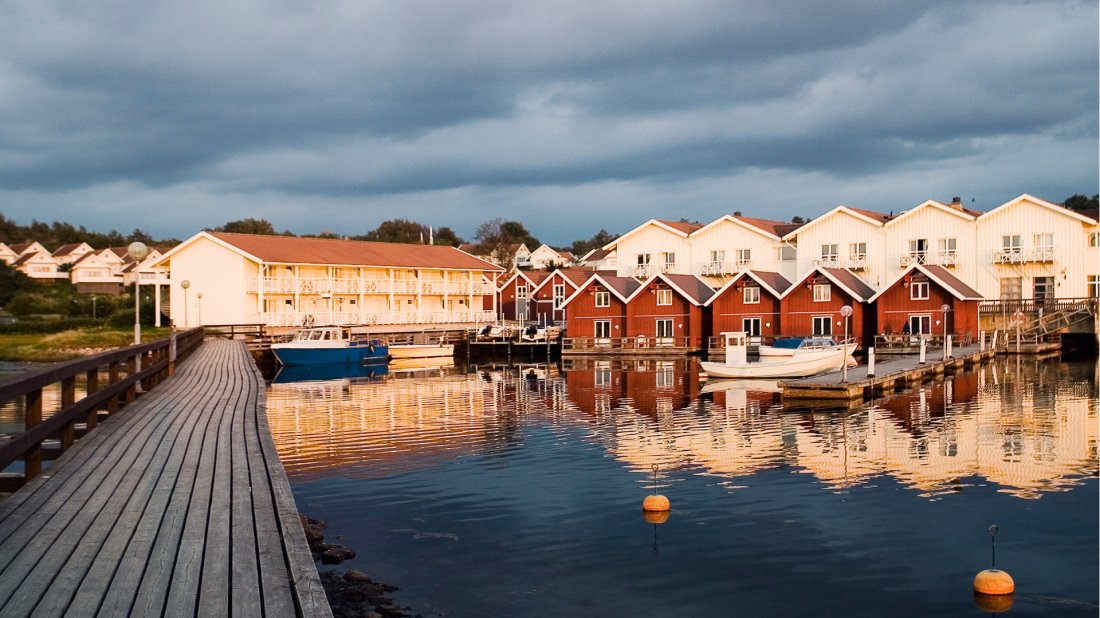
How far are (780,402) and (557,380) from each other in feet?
47.5

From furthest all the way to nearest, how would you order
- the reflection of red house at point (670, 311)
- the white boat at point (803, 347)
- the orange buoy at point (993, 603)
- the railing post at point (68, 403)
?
the reflection of red house at point (670, 311), the white boat at point (803, 347), the railing post at point (68, 403), the orange buoy at point (993, 603)

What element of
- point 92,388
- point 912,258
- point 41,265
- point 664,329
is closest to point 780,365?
point 664,329

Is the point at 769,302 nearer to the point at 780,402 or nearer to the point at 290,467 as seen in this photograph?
the point at 780,402

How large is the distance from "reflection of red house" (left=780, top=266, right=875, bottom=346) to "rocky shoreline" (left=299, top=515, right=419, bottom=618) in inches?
1928

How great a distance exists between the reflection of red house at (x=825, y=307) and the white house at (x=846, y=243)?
24.0ft

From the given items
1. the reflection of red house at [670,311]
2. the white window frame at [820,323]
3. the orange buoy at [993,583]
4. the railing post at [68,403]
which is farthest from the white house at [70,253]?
the orange buoy at [993,583]

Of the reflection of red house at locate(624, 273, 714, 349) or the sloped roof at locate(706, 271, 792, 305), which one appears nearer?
the sloped roof at locate(706, 271, 792, 305)

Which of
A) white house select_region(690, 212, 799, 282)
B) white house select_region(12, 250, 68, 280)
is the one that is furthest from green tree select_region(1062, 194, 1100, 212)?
white house select_region(12, 250, 68, 280)

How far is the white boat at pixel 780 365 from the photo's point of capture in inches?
1555

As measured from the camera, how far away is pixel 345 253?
237 feet

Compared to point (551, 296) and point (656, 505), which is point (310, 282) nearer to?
point (551, 296)

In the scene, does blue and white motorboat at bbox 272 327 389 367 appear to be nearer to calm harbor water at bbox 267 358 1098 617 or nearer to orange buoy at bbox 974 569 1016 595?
calm harbor water at bbox 267 358 1098 617

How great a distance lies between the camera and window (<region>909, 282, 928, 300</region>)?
5567cm

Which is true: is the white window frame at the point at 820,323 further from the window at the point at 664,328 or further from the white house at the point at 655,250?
the white house at the point at 655,250
